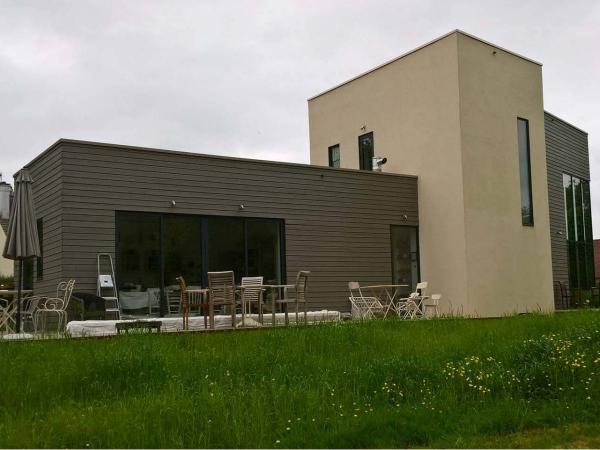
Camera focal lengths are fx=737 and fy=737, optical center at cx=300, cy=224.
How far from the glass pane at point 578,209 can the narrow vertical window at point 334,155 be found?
7.51 meters

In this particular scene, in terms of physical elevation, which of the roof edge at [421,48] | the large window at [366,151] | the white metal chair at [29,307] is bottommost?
the white metal chair at [29,307]

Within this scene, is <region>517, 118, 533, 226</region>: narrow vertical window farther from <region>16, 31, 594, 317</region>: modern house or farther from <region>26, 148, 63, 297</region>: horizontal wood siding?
<region>26, 148, 63, 297</region>: horizontal wood siding

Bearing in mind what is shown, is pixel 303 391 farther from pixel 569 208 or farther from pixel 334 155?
pixel 569 208

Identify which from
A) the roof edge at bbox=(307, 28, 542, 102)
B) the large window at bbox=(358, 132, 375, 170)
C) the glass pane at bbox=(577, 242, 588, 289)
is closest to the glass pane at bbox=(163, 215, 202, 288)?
the large window at bbox=(358, 132, 375, 170)

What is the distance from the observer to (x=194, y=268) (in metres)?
12.9

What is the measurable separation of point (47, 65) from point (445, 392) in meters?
10.5

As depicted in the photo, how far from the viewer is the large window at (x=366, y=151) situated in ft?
→ 57.8

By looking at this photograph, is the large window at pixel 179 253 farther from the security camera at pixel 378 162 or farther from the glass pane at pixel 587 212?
the glass pane at pixel 587 212

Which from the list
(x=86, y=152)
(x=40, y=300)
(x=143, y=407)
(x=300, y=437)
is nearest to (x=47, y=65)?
(x=86, y=152)

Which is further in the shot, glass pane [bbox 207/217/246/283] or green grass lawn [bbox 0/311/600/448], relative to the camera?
glass pane [bbox 207/217/246/283]

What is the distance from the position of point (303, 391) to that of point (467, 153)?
10.9 meters

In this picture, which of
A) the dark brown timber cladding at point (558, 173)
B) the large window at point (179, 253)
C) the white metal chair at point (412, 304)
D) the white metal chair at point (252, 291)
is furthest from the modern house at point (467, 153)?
the white metal chair at point (252, 291)

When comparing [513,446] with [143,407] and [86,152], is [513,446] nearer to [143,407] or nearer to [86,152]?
[143,407]

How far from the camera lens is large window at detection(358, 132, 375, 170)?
17.6 meters
